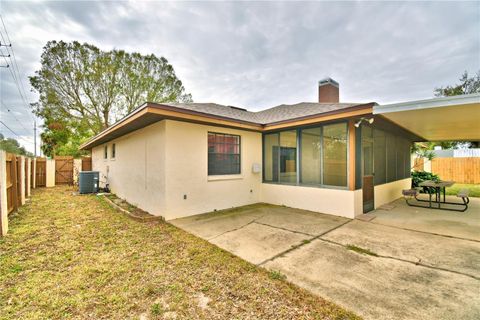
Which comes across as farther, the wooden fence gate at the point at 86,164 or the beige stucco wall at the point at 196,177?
the wooden fence gate at the point at 86,164


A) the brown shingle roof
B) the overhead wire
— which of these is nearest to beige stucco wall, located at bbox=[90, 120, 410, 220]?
the brown shingle roof

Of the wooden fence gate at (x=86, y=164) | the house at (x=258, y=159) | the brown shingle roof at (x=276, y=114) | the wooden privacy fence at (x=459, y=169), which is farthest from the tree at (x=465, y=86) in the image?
the wooden fence gate at (x=86, y=164)

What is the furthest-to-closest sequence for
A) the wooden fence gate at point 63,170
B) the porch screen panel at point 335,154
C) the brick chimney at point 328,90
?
the wooden fence gate at point 63,170 < the brick chimney at point 328,90 < the porch screen panel at point 335,154

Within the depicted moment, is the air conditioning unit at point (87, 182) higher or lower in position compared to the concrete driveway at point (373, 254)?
higher

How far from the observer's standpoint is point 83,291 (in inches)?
95.1

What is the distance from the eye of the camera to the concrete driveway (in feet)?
7.30

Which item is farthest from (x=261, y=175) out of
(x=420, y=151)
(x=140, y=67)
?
(x=140, y=67)

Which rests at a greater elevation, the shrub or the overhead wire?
the overhead wire

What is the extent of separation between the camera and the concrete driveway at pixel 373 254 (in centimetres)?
223

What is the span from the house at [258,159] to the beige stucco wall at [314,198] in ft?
0.09

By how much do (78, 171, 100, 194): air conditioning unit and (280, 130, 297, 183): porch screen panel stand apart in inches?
369

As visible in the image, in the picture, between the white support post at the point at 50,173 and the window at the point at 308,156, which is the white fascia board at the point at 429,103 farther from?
the white support post at the point at 50,173

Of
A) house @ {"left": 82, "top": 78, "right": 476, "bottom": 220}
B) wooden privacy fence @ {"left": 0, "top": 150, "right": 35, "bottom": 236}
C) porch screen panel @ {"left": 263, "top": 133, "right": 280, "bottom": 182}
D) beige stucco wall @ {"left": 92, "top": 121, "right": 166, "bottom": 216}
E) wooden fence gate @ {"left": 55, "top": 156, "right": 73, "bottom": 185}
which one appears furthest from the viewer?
wooden fence gate @ {"left": 55, "top": 156, "right": 73, "bottom": 185}

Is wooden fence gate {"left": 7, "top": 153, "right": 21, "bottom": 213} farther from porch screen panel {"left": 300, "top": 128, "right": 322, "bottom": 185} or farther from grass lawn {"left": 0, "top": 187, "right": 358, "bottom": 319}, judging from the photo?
porch screen panel {"left": 300, "top": 128, "right": 322, "bottom": 185}
